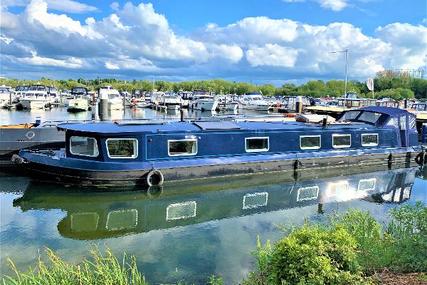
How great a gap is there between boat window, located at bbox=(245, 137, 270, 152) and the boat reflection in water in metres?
1.15

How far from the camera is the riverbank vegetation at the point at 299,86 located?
97.2m

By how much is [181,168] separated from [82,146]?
3.53 meters

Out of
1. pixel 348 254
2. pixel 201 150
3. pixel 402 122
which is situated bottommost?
pixel 201 150

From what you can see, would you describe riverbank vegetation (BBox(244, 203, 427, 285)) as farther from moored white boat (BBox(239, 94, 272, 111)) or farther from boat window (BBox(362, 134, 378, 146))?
moored white boat (BBox(239, 94, 272, 111))

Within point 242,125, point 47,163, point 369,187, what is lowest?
point 369,187

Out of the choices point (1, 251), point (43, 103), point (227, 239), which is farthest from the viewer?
point (43, 103)

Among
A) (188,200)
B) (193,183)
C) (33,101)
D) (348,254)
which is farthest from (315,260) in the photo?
(33,101)

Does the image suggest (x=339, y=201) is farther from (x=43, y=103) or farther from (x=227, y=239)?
(x=43, y=103)

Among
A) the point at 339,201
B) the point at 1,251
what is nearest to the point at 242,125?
the point at 339,201

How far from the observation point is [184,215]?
12.9 metres

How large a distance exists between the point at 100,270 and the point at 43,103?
52.5m

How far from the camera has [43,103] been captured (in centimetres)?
5378

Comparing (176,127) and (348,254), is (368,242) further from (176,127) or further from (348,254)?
(176,127)

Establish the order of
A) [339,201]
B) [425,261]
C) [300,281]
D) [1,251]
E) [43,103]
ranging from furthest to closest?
→ [43,103] < [339,201] < [1,251] < [425,261] < [300,281]
